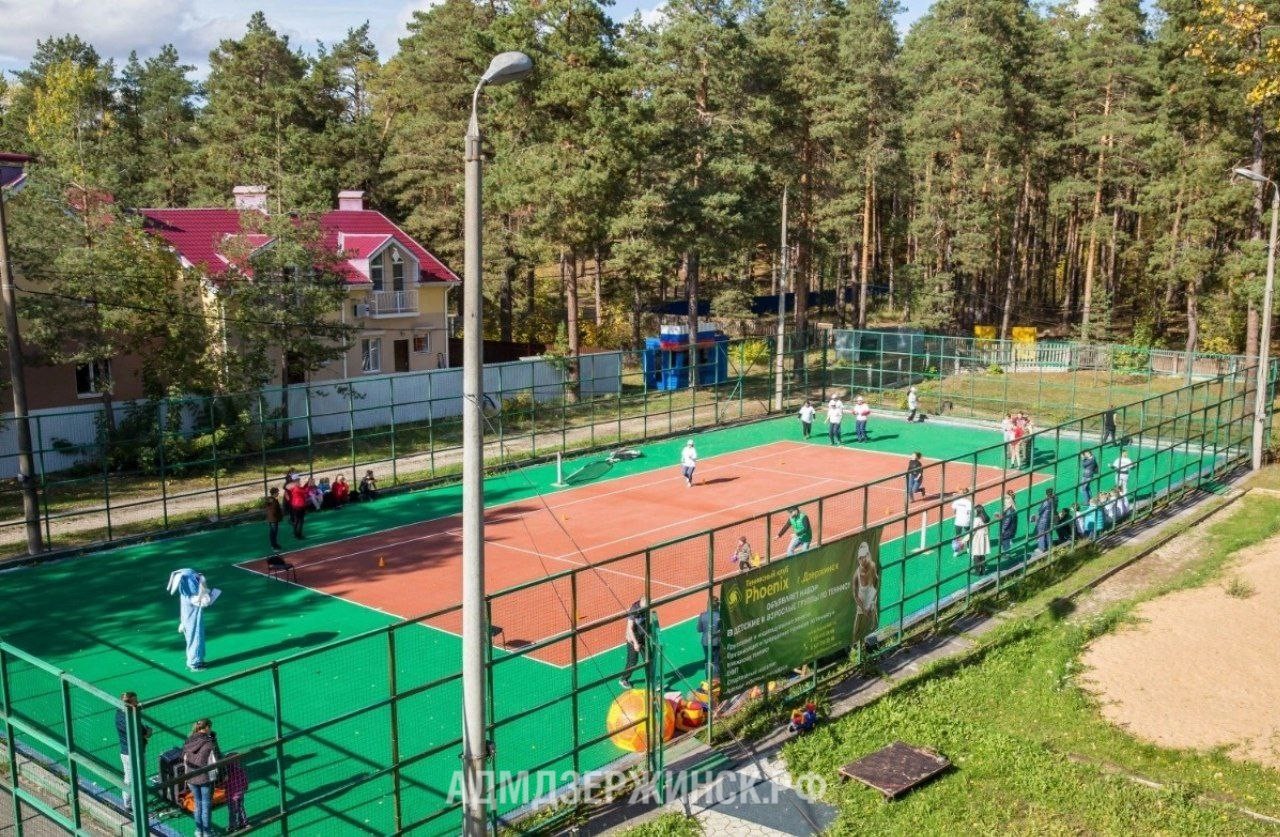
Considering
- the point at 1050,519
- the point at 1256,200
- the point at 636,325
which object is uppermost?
the point at 1256,200

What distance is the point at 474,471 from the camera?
9312 mm

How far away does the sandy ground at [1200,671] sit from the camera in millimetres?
14766

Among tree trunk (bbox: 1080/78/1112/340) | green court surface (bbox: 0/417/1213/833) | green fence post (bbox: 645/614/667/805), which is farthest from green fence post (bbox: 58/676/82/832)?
tree trunk (bbox: 1080/78/1112/340)

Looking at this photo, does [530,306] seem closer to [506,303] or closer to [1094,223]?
[506,303]

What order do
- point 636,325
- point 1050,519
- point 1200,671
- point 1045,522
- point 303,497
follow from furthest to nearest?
1. point 636,325
2. point 303,497
3. point 1045,522
4. point 1050,519
5. point 1200,671

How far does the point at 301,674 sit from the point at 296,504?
8.79 metres

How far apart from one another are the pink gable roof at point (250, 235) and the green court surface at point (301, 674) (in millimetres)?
13999

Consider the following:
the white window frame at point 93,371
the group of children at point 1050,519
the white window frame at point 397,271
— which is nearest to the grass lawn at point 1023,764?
the group of children at point 1050,519

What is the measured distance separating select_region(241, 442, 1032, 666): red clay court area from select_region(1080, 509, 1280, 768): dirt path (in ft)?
12.1

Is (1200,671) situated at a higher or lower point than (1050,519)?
lower

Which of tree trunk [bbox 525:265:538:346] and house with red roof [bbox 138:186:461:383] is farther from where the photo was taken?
tree trunk [bbox 525:265:538:346]

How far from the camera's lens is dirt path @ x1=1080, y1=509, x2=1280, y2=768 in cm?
Result: 1480

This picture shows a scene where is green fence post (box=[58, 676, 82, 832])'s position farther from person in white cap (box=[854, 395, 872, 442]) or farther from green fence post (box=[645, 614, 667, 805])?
person in white cap (box=[854, 395, 872, 442])

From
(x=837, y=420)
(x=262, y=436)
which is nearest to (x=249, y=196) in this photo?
(x=262, y=436)
